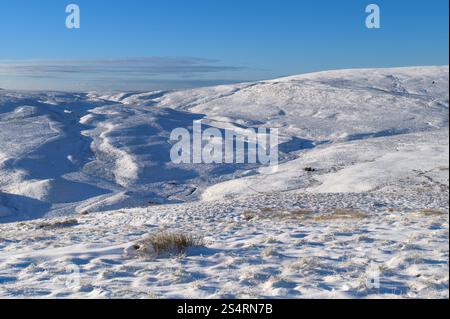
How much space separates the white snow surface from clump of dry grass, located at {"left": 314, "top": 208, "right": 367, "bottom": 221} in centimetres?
11

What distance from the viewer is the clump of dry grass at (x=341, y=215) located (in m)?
16.4

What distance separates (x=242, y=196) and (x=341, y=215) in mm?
14489

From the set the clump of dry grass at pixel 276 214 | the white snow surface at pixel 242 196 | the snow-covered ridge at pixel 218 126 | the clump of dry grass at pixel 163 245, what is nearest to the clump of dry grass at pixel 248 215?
the clump of dry grass at pixel 276 214

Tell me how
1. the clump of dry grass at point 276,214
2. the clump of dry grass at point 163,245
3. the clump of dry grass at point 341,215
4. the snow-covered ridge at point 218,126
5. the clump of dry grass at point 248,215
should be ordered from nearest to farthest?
the clump of dry grass at point 163,245 → the clump of dry grass at point 341,215 → the clump of dry grass at point 276,214 → the clump of dry grass at point 248,215 → the snow-covered ridge at point 218,126

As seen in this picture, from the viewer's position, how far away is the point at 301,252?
33.4 ft

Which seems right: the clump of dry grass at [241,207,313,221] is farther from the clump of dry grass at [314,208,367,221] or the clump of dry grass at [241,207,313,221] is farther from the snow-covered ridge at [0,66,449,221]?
the snow-covered ridge at [0,66,449,221]

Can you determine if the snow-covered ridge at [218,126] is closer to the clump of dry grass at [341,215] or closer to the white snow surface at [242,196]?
the white snow surface at [242,196]

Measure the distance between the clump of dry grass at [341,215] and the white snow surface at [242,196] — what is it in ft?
0.38

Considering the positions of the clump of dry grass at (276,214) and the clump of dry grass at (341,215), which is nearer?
the clump of dry grass at (341,215)

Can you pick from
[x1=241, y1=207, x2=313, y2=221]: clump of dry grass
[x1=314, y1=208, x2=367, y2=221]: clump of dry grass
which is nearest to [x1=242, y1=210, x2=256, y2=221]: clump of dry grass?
[x1=241, y1=207, x2=313, y2=221]: clump of dry grass

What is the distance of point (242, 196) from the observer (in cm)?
3180

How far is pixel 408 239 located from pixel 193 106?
353 feet

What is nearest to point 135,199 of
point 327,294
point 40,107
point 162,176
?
point 162,176
